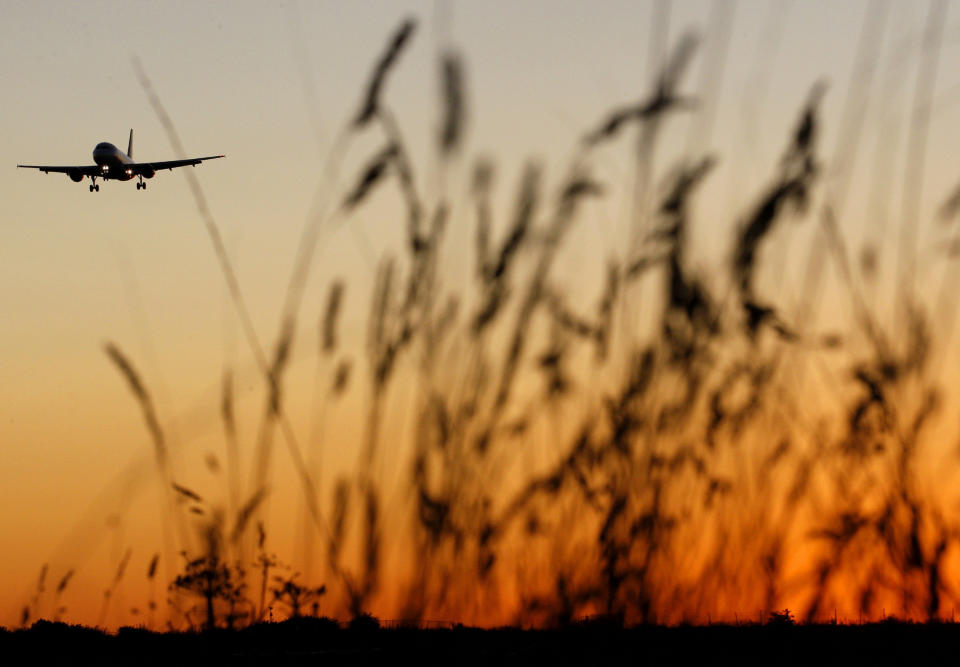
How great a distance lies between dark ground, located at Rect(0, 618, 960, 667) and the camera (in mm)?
4848

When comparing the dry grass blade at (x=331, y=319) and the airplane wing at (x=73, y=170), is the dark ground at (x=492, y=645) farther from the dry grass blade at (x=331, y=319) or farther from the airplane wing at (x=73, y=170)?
the airplane wing at (x=73, y=170)

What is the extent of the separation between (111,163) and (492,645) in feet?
126

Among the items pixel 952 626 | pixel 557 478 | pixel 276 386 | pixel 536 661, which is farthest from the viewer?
pixel 557 478

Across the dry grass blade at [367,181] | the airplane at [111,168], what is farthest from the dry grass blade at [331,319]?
the airplane at [111,168]

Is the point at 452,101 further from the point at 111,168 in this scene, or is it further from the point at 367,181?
the point at 111,168

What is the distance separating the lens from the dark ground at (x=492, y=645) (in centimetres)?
485

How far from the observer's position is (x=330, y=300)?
6215 millimetres

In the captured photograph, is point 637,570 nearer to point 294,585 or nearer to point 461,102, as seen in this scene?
point 294,585

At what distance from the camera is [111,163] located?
4141 centimetres

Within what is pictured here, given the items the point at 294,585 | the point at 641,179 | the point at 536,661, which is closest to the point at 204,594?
the point at 294,585

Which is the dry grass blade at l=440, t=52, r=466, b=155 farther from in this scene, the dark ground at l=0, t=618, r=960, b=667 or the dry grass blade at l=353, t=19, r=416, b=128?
the dark ground at l=0, t=618, r=960, b=667

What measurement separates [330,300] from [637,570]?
2.00m

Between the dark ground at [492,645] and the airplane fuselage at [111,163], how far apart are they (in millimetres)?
36880

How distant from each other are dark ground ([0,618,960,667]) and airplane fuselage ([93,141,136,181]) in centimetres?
3688
